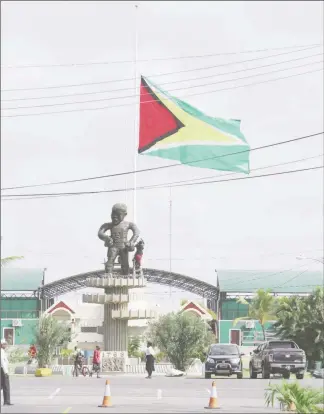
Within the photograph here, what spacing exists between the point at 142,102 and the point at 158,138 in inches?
109

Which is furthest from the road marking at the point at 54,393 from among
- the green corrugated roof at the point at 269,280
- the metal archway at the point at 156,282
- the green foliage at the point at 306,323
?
the green corrugated roof at the point at 269,280

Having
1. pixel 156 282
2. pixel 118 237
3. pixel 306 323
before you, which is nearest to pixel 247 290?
pixel 156 282

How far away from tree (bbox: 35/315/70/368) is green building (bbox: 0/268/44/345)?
135 feet

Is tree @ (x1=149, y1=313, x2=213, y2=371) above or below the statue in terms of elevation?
below

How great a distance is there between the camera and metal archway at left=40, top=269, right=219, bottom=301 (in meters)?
85.3

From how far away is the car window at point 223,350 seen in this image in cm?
4559

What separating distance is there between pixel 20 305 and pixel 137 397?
7408 centimetres

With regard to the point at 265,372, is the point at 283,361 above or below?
above

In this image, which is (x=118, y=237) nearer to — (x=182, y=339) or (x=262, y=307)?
(x=182, y=339)

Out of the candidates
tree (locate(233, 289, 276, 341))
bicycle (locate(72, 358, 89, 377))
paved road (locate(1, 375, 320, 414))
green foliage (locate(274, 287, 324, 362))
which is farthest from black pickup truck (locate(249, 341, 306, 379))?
tree (locate(233, 289, 276, 341))

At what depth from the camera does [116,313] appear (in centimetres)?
4953

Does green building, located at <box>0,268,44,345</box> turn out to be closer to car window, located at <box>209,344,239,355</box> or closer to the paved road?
car window, located at <box>209,344,239,355</box>

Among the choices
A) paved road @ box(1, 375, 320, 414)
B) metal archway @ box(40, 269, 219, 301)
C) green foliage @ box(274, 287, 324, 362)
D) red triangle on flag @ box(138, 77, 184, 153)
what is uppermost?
red triangle on flag @ box(138, 77, 184, 153)

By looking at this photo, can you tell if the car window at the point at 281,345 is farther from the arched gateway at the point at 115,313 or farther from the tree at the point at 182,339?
the tree at the point at 182,339
